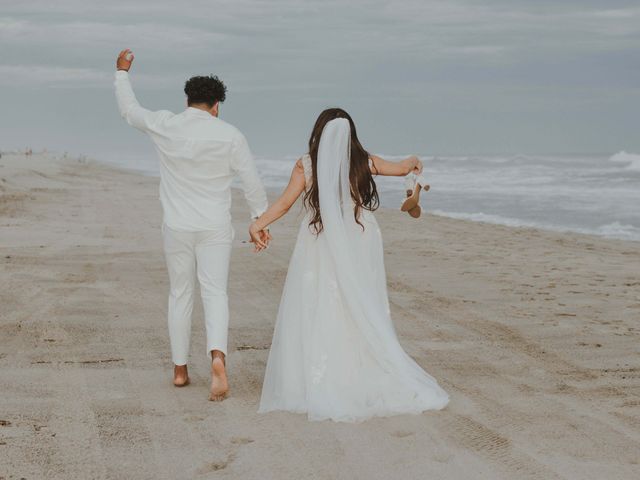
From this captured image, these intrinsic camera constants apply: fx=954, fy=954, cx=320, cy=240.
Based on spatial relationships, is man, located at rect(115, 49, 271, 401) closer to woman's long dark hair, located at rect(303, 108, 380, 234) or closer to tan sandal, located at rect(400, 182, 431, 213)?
woman's long dark hair, located at rect(303, 108, 380, 234)

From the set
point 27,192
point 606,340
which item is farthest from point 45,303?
point 27,192

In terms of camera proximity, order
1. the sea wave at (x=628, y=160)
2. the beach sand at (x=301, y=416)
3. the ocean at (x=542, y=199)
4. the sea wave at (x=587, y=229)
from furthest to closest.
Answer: the sea wave at (x=628, y=160)
the ocean at (x=542, y=199)
the sea wave at (x=587, y=229)
the beach sand at (x=301, y=416)

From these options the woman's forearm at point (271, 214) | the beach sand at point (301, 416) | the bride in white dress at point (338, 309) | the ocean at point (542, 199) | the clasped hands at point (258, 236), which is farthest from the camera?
the ocean at point (542, 199)

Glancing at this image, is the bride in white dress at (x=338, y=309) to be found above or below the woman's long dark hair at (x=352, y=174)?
below

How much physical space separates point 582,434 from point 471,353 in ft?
7.27

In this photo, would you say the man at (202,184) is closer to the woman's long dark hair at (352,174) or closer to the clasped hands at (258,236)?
the clasped hands at (258,236)

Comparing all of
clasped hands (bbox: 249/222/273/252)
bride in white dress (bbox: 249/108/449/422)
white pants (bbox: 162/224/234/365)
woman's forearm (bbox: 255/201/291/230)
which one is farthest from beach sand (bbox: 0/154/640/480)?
woman's forearm (bbox: 255/201/291/230)

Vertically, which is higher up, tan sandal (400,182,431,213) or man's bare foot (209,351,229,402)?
tan sandal (400,182,431,213)

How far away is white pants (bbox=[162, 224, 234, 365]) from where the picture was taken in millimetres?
6125

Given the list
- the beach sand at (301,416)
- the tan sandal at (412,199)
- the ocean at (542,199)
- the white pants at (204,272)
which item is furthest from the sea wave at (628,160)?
the white pants at (204,272)

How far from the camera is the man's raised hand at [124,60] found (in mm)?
6293

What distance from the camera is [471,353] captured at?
25.0 ft

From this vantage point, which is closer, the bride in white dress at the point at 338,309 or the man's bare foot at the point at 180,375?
the bride in white dress at the point at 338,309

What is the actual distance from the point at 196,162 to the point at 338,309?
1284mm
